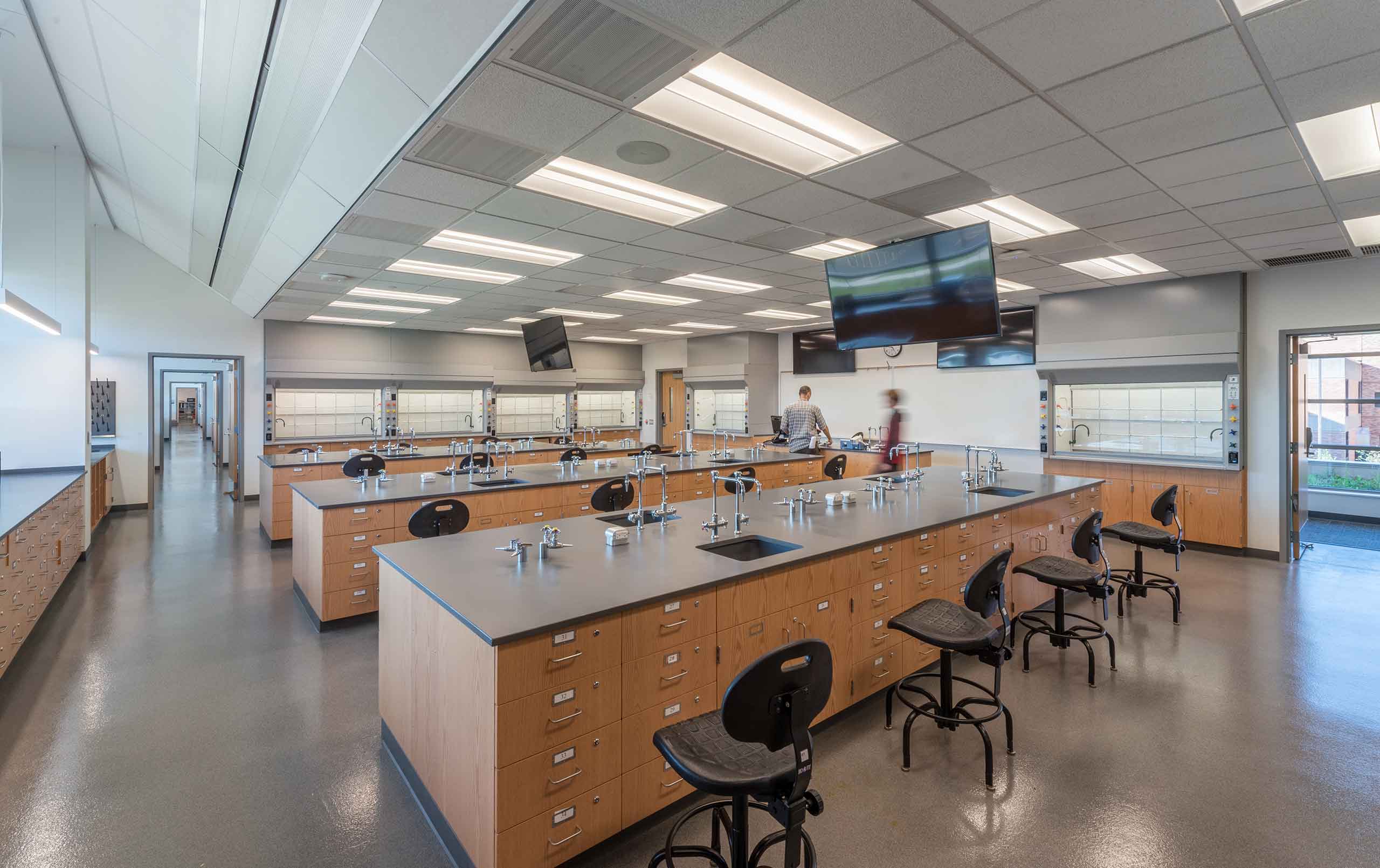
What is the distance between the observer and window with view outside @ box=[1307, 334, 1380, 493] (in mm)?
7539

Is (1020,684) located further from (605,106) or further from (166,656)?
(166,656)

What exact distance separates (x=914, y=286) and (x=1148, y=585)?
2957 mm

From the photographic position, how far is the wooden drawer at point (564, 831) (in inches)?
71.2

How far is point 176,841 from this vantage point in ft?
6.89

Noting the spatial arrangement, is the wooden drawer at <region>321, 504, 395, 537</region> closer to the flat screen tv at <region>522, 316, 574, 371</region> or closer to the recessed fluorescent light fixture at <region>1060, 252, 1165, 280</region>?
the flat screen tv at <region>522, 316, 574, 371</region>

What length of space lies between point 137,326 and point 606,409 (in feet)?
25.0

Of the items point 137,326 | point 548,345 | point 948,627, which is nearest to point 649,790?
point 948,627

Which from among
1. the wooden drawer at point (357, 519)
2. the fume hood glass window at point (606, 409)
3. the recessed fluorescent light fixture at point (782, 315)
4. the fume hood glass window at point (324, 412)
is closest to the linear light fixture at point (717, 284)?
the recessed fluorescent light fixture at point (782, 315)

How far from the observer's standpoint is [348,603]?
164 inches

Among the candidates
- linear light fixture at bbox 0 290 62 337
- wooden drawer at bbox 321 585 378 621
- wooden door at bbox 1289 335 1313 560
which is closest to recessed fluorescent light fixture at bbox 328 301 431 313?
linear light fixture at bbox 0 290 62 337

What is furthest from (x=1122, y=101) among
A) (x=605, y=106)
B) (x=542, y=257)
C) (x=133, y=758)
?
(x=133, y=758)

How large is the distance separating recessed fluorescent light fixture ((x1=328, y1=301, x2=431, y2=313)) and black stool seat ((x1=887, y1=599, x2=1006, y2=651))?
7473 millimetres

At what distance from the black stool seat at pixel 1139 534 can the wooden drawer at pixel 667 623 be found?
3.54 m

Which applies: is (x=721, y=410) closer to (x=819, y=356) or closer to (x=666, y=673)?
(x=819, y=356)
